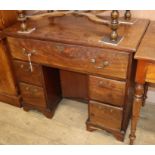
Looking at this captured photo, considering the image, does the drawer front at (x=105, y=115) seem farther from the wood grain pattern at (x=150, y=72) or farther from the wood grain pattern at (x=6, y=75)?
the wood grain pattern at (x=6, y=75)

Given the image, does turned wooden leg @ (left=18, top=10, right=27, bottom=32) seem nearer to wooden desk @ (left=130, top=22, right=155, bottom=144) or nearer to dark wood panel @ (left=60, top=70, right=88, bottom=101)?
dark wood panel @ (left=60, top=70, right=88, bottom=101)

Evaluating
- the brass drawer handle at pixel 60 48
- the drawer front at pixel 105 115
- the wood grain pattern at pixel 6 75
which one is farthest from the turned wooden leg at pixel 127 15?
the wood grain pattern at pixel 6 75

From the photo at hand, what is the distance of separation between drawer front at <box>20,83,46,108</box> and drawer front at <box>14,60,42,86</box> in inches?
1.9

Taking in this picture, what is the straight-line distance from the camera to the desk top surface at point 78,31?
1117mm

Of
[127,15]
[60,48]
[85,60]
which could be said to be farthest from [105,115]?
[127,15]

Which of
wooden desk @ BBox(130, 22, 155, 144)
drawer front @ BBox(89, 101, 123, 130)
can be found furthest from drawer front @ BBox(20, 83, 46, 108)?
wooden desk @ BBox(130, 22, 155, 144)

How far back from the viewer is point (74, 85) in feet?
5.86

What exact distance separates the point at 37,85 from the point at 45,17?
499 millimetres
